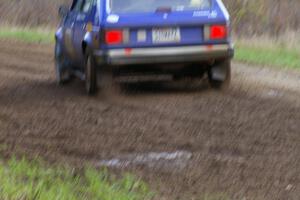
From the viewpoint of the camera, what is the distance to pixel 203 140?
804cm

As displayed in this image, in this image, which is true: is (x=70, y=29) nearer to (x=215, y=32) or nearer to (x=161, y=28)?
(x=161, y=28)

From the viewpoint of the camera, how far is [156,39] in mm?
10711

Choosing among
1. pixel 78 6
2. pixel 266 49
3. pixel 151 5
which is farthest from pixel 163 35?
pixel 266 49

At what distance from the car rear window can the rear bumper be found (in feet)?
1.86

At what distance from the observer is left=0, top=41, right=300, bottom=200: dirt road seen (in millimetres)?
6605

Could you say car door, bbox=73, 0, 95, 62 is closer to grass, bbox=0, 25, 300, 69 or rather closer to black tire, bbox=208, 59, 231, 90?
black tire, bbox=208, 59, 231, 90

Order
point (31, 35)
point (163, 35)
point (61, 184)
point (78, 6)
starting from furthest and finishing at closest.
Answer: point (31, 35) < point (78, 6) < point (163, 35) < point (61, 184)

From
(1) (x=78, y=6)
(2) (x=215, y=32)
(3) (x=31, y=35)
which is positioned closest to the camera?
(2) (x=215, y=32)

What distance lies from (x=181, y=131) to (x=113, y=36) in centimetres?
248

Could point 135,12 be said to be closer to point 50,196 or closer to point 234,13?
point 50,196

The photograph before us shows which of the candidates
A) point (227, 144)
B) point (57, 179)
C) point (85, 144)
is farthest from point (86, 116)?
point (57, 179)

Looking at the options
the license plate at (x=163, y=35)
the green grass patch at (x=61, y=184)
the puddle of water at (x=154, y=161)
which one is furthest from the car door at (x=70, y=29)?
the green grass patch at (x=61, y=184)

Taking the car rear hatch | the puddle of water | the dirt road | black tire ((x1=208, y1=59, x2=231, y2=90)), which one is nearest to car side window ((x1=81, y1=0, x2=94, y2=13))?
the car rear hatch

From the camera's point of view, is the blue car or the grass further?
the grass
